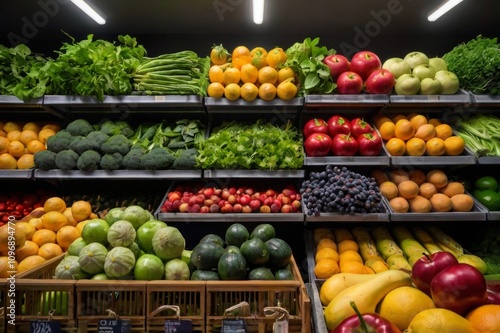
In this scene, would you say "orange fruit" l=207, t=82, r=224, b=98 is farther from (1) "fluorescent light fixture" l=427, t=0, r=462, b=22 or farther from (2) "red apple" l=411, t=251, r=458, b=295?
(1) "fluorescent light fixture" l=427, t=0, r=462, b=22

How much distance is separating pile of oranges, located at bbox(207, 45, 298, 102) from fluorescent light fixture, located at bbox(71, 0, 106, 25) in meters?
1.45

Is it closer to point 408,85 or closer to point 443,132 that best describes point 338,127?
point 408,85

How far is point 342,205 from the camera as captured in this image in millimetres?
2717

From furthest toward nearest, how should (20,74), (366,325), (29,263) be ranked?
1. (20,74)
2. (29,263)
3. (366,325)

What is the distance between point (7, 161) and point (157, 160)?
4.48 ft

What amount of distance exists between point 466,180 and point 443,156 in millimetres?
593

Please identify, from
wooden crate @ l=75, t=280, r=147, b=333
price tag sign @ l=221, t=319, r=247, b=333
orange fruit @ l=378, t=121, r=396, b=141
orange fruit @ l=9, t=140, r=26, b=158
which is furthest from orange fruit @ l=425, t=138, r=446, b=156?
orange fruit @ l=9, t=140, r=26, b=158

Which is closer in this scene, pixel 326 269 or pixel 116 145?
pixel 326 269

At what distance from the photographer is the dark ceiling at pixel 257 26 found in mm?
3748

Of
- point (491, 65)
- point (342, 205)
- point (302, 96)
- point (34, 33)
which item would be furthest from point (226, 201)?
point (34, 33)

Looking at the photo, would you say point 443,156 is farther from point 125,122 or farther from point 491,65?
point 125,122

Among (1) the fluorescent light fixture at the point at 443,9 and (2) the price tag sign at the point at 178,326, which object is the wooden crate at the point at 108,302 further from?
(1) the fluorescent light fixture at the point at 443,9

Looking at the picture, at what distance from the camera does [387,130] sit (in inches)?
119

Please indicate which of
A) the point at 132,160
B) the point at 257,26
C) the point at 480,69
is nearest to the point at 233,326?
the point at 132,160
